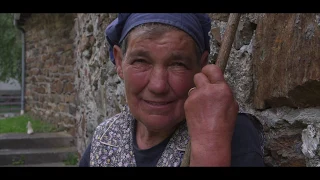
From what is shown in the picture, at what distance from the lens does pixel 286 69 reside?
122 centimetres

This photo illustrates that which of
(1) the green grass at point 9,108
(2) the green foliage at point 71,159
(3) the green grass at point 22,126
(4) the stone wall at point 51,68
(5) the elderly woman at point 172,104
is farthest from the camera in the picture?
(1) the green grass at point 9,108

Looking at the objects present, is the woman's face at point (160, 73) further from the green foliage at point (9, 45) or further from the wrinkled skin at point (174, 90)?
the green foliage at point (9, 45)

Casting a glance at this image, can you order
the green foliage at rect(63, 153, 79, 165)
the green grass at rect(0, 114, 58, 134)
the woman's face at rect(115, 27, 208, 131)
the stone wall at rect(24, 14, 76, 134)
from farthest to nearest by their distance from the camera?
the green grass at rect(0, 114, 58, 134) → the stone wall at rect(24, 14, 76, 134) → the green foliage at rect(63, 153, 79, 165) → the woman's face at rect(115, 27, 208, 131)

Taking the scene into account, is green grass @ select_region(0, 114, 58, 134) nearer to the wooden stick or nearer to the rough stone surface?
the rough stone surface

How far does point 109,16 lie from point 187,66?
2.17 metres

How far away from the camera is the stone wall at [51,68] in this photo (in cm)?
612

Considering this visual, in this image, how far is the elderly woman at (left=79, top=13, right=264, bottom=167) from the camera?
39.6 inches

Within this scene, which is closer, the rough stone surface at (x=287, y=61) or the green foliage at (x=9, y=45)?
the rough stone surface at (x=287, y=61)

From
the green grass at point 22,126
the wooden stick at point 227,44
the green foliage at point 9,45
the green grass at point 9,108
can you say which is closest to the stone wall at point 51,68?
the green grass at point 22,126

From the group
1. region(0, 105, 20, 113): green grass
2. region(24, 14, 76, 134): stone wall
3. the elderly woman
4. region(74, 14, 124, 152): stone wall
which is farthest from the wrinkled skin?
region(0, 105, 20, 113): green grass

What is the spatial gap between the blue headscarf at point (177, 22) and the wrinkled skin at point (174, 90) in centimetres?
3

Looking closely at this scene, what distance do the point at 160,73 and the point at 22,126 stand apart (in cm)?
653

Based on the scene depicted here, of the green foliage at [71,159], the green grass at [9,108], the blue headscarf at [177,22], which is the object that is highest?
the green grass at [9,108]

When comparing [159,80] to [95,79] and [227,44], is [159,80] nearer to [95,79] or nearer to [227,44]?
[227,44]
